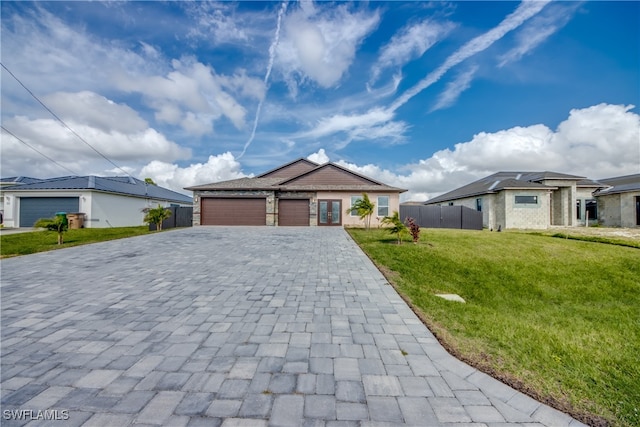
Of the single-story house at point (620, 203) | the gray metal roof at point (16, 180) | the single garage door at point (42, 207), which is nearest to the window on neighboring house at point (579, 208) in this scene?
the single-story house at point (620, 203)

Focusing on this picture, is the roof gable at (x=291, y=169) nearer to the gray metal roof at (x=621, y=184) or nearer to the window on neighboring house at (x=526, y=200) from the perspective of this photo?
the window on neighboring house at (x=526, y=200)

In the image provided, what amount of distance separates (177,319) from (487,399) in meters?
3.73

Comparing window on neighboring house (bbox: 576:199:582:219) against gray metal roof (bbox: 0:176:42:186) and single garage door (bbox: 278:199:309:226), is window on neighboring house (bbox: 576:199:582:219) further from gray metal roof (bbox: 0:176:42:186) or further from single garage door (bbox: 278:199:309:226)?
gray metal roof (bbox: 0:176:42:186)

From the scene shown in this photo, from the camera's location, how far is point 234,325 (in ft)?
11.1

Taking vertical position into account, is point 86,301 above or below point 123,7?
below

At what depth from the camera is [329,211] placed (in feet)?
59.5

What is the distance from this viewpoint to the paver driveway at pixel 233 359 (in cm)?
193

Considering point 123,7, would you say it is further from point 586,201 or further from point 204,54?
point 586,201

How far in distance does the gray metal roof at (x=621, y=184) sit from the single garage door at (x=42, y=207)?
39791mm

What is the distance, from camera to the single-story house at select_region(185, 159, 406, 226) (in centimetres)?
1798

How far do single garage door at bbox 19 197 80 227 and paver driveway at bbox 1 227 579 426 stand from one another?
18.0 m

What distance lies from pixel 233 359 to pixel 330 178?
1726cm

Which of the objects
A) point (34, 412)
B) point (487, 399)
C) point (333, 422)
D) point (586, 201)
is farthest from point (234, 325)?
point (586, 201)

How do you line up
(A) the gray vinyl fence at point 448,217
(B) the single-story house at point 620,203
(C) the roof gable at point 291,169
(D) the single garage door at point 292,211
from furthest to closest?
1. (C) the roof gable at point 291,169
2. (A) the gray vinyl fence at point 448,217
3. (D) the single garage door at point 292,211
4. (B) the single-story house at point 620,203
